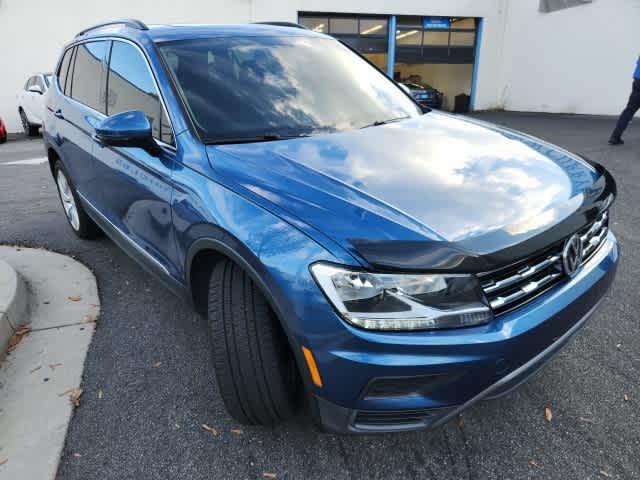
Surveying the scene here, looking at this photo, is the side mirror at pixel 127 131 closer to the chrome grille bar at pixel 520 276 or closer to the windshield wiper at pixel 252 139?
the windshield wiper at pixel 252 139

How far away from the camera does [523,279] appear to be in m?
1.55

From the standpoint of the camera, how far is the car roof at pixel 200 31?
2.56m

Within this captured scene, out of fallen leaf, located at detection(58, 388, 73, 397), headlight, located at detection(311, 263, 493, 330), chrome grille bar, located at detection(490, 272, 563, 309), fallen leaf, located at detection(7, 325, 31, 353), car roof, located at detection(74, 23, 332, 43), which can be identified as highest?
car roof, located at detection(74, 23, 332, 43)

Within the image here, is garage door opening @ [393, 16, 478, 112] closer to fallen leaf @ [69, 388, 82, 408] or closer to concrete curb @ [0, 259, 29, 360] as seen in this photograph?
concrete curb @ [0, 259, 29, 360]

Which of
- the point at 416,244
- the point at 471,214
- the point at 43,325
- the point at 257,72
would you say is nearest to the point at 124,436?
the point at 43,325

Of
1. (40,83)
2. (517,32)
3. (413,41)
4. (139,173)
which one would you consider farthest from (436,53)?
(139,173)

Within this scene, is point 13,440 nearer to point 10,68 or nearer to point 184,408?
point 184,408

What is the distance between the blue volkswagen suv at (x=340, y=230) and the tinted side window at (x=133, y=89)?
0.02 meters

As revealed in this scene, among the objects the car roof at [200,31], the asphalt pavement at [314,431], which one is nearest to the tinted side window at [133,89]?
the car roof at [200,31]

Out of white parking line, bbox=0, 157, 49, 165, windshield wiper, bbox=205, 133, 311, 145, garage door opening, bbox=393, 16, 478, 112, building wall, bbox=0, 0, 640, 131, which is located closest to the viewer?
windshield wiper, bbox=205, 133, 311, 145

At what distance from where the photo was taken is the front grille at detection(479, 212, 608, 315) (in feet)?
4.83


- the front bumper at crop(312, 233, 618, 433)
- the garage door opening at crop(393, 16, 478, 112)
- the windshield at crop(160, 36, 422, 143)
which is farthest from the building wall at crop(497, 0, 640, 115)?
the front bumper at crop(312, 233, 618, 433)

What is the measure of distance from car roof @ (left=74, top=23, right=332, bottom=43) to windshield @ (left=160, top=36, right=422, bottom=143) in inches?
2.5

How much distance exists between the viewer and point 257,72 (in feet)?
8.06
